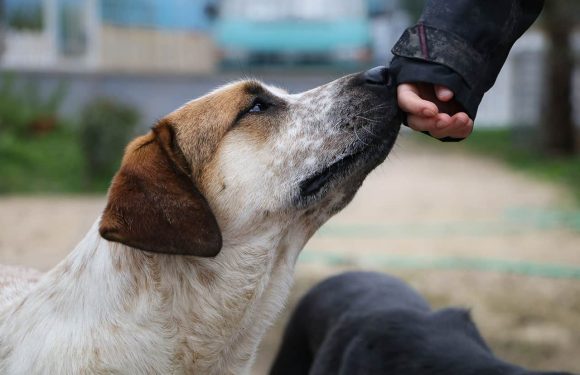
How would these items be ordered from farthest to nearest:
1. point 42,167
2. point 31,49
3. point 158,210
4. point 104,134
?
point 31,49 < point 42,167 < point 104,134 < point 158,210

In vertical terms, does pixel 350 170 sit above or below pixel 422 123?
below

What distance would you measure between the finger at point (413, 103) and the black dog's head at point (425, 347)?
2.82 feet

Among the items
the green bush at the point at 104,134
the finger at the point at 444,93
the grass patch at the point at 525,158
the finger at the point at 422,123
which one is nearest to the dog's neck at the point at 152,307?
the finger at the point at 422,123

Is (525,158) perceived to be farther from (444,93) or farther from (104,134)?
(444,93)

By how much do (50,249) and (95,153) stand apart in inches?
188

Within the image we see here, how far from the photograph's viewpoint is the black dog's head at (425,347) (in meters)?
3.10

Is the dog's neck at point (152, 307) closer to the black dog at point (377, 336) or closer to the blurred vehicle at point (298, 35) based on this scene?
the black dog at point (377, 336)

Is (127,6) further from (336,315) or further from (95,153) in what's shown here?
(336,315)

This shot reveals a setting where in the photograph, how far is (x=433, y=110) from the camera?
9.59ft

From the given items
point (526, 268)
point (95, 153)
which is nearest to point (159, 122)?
point (526, 268)

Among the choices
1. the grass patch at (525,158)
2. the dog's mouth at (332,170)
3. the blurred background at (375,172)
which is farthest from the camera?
the grass patch at (525,158)

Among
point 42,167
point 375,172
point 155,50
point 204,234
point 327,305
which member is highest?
point 204,234

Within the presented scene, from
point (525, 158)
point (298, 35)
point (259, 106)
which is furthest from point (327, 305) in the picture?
point (298, 35)

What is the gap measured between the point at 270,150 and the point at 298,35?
14996 millimetres
